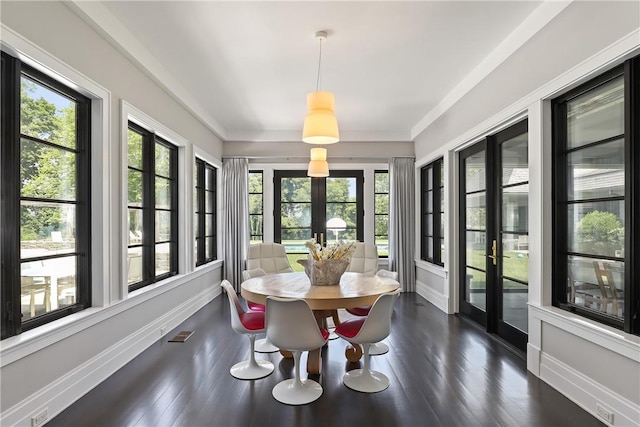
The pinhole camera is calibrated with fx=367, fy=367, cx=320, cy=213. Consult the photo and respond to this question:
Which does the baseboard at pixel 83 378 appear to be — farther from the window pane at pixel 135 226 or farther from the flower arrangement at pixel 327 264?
the flower arrangement at pixel 327 264

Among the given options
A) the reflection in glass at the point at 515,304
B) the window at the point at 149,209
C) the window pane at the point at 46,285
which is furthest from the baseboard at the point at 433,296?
the window pane at the point at 46,285

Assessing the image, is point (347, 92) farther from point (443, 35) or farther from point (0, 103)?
point (0, 103)

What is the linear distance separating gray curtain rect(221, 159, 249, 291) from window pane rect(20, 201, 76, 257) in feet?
12.3

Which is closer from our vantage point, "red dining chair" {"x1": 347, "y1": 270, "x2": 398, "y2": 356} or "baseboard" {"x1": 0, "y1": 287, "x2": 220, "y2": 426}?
"baseboard" {"x1": 0, "y1": 287, "x2": 220, "y2": 426}

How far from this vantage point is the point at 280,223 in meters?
7.11

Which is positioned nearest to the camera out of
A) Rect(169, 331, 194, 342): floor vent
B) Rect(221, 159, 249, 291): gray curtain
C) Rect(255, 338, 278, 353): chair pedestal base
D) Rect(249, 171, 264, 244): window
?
Rect(255, 338, 278, 353): chair pedestal base

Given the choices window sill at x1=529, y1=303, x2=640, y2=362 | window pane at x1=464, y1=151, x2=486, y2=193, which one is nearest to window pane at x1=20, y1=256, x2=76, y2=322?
window sill at x1=529, y1=303, x2=640, y2=362

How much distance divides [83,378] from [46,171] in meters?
1.51

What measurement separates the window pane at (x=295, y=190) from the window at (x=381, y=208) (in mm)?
1323

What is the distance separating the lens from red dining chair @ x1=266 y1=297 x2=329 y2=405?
2.47 m

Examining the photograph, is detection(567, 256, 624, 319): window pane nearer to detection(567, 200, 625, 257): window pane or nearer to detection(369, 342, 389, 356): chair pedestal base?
detection(567, 200, 625, 257): window pane

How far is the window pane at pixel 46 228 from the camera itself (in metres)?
2.35

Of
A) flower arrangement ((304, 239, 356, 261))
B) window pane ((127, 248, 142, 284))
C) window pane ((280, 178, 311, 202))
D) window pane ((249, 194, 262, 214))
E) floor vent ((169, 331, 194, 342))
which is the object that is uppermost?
window pane ((280, 178, 311, 202))

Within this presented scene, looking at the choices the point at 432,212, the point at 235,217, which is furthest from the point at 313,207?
the point at 432,212
